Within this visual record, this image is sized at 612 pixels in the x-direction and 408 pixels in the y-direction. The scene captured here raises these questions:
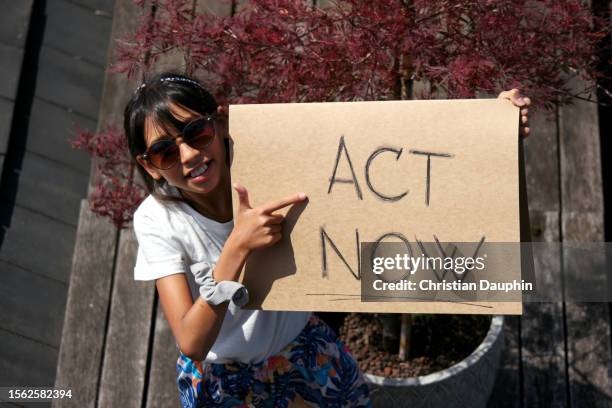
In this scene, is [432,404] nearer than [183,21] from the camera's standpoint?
No

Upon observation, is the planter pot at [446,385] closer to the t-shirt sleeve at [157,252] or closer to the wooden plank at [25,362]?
the t-shirt sleeve at [157,252]

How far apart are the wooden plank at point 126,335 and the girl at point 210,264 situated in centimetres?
68

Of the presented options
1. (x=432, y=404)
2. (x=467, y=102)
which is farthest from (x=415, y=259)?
(x=432, y=404)

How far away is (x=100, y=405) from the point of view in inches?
83.4

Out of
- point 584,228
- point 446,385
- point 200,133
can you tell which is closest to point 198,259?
point 200,133

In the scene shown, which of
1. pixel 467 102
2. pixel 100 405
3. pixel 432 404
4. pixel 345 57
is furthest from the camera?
pixel 100 405

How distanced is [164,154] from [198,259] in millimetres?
239

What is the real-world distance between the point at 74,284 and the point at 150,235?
1058 mm

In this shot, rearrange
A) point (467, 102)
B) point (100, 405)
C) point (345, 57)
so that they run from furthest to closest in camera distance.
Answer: point (100, 405) < point (345, 57) < point (467, 102)

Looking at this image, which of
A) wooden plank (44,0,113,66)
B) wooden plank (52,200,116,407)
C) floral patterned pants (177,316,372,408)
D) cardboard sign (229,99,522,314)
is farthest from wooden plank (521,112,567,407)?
wooden plank (44,0,113,66)

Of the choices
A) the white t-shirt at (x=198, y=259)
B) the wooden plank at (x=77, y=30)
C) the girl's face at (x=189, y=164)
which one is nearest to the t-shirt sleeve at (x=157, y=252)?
the white t-shirt at (x=198, y=259)

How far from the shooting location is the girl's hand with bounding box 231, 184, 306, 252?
3.98 ft

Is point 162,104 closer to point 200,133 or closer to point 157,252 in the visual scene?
point 200,133

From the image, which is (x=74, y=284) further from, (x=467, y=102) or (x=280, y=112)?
(x=467, y=102)
